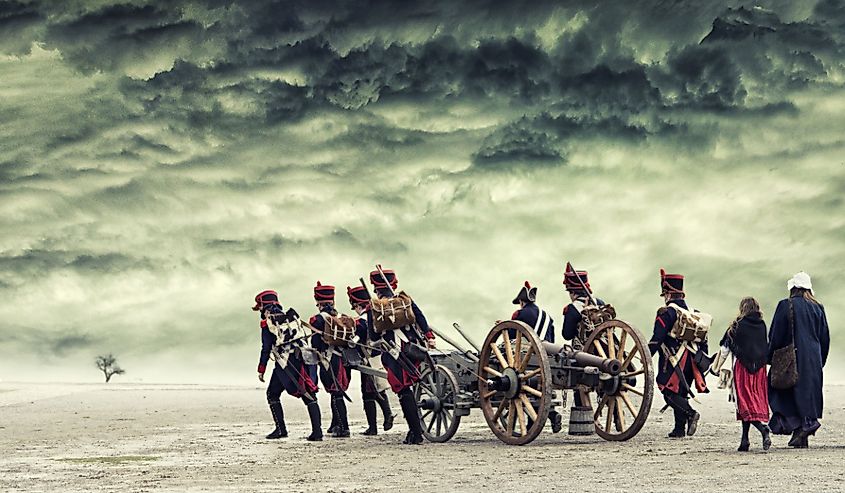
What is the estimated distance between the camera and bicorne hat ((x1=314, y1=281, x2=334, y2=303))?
17094 mm

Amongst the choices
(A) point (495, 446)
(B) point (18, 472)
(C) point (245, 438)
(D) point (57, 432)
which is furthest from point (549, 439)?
(D) point (57, 432)

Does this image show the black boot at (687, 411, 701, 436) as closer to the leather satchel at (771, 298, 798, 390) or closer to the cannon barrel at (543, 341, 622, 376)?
the cannon barrel at (543, 341, 622, 376)

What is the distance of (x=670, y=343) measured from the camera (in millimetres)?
15805

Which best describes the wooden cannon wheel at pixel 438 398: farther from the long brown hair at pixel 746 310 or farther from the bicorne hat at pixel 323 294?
the long brown hair at pixel 746 310

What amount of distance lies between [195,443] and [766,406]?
25.8ft

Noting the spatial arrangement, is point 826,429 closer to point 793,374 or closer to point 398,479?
point 793,374

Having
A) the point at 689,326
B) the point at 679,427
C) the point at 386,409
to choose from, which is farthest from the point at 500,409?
the point at 386,409

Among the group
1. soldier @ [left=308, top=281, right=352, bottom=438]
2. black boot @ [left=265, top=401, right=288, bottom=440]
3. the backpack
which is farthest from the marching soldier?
black boot @ [left=265, top=401, right=288, bottom=440]

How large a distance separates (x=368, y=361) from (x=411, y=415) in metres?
1.04

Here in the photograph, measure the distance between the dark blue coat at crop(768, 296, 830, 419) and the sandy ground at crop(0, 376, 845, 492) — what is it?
51 cm

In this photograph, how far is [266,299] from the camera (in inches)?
671

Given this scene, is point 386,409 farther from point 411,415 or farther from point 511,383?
point 511,383

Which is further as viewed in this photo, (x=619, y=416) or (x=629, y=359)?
(x=619, y=416)

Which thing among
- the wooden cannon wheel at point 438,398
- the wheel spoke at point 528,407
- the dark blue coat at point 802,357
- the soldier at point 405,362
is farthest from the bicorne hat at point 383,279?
the dark blue coat at point 802,357
